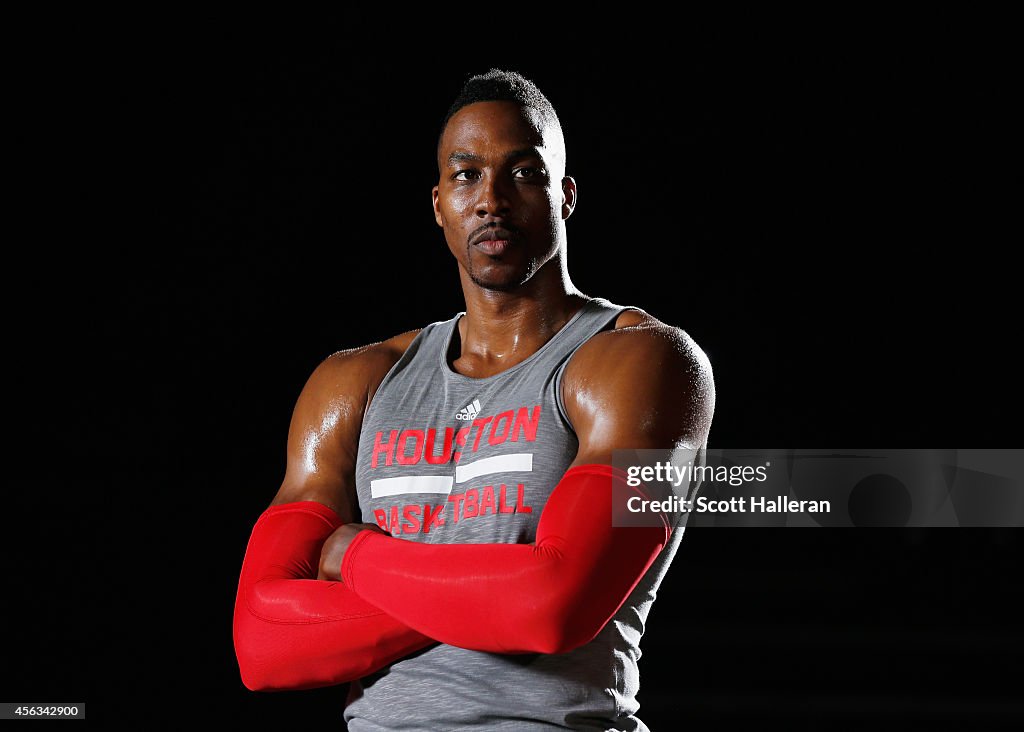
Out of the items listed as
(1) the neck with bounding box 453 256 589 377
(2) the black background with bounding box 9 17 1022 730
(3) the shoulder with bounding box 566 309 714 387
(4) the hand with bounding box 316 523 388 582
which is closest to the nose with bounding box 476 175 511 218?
(1) the neck with bounding box 453 256 589 377

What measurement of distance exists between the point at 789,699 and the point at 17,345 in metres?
2.24

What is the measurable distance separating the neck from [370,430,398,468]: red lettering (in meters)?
0.16

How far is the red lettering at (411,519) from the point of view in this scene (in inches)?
56.7

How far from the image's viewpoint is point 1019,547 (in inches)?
117

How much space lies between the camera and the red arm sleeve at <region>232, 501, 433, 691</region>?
1.33 m

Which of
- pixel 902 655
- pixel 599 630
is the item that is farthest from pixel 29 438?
pixel 902 655

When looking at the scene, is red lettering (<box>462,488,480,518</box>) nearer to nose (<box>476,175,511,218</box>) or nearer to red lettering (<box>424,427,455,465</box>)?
red lettering (<box>424,427,455,465</box>)

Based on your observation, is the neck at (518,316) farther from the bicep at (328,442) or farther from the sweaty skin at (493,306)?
the bicep at (328,442)

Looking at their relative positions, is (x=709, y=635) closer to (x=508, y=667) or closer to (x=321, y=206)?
(x=321, y=206)

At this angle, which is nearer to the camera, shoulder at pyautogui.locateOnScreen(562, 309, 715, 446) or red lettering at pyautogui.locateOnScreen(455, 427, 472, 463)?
shoulder at pyautogui.locateOnScreen(562, 309, 715, 446)

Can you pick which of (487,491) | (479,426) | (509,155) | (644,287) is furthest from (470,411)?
(644,287)

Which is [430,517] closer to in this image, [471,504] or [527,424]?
[471,504]

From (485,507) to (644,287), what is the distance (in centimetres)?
171

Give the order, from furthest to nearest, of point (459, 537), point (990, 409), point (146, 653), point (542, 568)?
point (990, 409) → point (146, 653) → point (459, 537) → point (542, 568)
